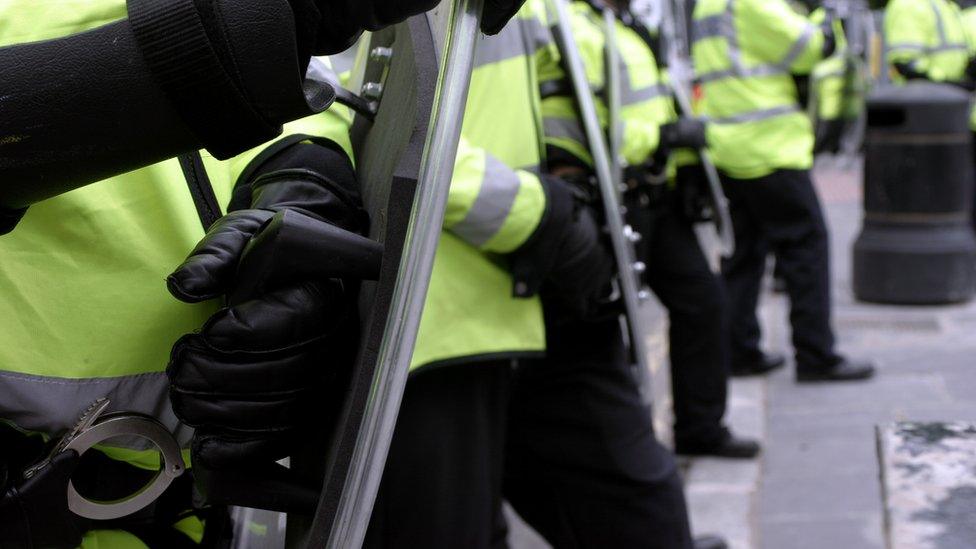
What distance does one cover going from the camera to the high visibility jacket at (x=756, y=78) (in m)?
5.10

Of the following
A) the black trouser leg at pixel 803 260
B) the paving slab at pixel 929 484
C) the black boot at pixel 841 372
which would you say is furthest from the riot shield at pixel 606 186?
the black boot at pixel 841 372

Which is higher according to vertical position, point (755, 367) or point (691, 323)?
point (691, 323)

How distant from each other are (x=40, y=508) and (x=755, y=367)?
15.5ft

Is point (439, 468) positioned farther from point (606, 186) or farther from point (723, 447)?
point (723, 447)

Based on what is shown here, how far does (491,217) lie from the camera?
210cm

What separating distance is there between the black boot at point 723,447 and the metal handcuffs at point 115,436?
3272 mm

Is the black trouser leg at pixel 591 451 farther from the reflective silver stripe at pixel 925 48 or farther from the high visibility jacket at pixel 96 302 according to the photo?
the reflective silver stripe at pixel 925 48

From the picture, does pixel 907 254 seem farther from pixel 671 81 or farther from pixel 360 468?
pixel 360 468

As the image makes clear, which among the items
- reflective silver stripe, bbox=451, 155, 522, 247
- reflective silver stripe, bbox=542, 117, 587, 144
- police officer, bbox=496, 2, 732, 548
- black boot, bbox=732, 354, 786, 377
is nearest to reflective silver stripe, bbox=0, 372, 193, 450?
reflective silver stripe, bbox=451, 155, 522, 247

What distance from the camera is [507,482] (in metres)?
2.69

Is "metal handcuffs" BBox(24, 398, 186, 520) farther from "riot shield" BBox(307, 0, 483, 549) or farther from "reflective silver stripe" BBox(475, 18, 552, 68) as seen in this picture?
"reflective silver stripe" BBox(475, 18, 552, 68)

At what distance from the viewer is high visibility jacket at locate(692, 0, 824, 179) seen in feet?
16.7

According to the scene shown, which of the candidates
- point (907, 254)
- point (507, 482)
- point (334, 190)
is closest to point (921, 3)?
point (907, 254)

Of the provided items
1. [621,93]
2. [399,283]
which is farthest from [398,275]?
[621,93]
